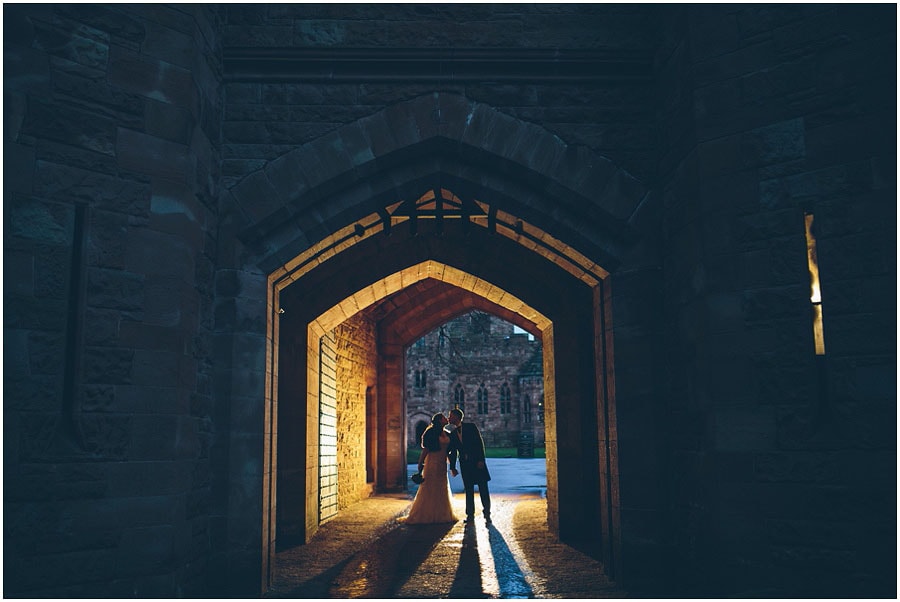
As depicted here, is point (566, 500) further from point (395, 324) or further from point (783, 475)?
point (395, 324)

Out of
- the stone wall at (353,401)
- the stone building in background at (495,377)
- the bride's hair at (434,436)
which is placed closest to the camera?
the bride's hair at (434,436)

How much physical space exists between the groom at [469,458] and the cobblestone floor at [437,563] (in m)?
0.29

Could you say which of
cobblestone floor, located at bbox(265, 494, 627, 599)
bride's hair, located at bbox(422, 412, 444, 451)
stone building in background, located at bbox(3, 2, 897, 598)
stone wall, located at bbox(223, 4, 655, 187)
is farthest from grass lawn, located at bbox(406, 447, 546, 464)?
stone wall, located at bbox(223, 4, 655, 187)

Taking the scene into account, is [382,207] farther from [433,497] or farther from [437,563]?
[433,497]

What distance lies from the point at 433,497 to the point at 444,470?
37 centimetres

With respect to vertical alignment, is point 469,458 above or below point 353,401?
below

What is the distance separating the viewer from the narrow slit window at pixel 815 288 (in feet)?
15.3

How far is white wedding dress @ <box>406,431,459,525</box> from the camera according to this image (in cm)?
1007

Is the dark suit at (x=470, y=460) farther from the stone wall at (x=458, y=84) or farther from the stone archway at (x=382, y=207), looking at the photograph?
the stone wall at (x=458, y=84)

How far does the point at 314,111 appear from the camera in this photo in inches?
238

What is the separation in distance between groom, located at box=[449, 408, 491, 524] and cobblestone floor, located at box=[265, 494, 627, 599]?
0.29m

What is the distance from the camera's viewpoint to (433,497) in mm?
10133

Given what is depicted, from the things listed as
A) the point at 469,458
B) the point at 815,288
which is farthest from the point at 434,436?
the point at 815,288

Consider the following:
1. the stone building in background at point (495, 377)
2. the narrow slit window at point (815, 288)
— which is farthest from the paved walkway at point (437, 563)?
the stone building in background at point (495, 377)
